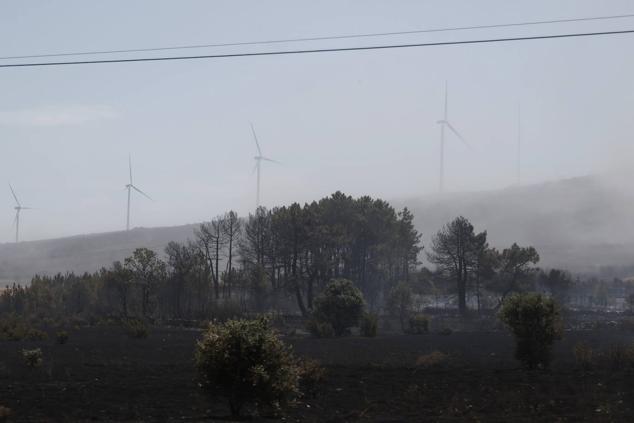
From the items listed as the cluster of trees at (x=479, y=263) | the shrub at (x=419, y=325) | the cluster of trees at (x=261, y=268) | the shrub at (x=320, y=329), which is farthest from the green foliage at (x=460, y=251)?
the shrub at (x=320, y=329)

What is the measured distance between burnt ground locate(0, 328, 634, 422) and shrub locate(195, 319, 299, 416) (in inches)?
45.2

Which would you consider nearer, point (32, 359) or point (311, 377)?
point (311, 377)

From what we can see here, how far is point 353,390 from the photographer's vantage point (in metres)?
30.2

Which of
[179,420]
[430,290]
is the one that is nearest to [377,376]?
[179,420]

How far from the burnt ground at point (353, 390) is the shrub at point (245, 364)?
3.77ft

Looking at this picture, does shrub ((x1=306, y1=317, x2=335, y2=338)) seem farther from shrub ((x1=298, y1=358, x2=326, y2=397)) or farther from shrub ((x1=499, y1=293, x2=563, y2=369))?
shrub ((x1=298, y1=358, x2=326, y2=397))

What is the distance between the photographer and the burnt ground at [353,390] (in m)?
24.1

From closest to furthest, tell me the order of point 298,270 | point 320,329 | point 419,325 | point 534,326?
point 534,326 → point 320,329 → point 419,325 → point 298,270

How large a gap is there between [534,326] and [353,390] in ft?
40.6

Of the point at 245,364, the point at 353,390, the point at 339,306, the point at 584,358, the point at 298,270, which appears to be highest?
the point at 298,270

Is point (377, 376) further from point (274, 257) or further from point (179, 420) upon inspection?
point (274, 257)

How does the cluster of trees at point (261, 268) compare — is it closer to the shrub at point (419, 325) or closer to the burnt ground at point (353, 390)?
the shrub at point (419, 325)

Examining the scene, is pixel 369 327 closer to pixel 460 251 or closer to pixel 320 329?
pixel 320 329

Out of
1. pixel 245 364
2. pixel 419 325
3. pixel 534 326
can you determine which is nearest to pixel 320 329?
pixel 419 325
